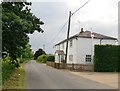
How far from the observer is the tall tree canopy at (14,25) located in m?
20.1

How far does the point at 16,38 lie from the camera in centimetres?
2216

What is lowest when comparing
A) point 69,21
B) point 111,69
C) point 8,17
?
point 111,69

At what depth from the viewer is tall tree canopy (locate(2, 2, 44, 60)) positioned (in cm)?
2008

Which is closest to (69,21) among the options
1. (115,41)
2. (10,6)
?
(115,41)

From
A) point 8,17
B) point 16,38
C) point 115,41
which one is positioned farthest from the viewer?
point 115,41

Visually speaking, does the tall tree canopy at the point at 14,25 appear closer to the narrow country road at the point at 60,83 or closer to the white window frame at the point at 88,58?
the narrow country road at the point at 60,83

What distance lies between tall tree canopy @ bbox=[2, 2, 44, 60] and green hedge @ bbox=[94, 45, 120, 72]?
46.0 feet

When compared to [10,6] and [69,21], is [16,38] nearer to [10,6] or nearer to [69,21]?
[10,6]

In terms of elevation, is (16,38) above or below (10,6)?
below

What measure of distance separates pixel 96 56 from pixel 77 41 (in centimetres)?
976

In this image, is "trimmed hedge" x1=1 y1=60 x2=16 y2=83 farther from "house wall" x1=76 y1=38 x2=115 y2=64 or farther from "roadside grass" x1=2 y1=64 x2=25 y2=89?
"house wall" x1=76 y1=38 x2=115 y2=64

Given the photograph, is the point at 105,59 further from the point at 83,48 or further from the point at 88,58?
the point at 83,48

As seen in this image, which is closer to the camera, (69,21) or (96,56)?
(96,56)

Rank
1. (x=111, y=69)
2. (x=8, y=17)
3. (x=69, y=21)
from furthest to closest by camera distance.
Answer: (x=69, y=21) → (x=111, y=69) → (x=8, y=17)
